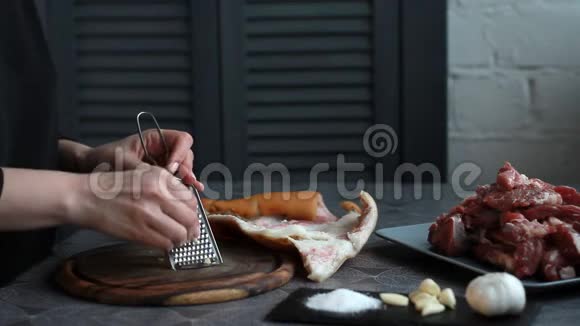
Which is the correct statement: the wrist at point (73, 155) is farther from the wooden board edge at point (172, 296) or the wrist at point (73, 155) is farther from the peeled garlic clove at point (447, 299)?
the peeled garlic clove at point (447, 299)

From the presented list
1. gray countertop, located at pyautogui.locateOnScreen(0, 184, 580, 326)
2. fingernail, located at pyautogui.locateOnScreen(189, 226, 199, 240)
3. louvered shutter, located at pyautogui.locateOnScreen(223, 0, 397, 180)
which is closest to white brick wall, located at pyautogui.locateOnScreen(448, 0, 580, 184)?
louvered shutter, located at pyautogui.locateOnScreen(223, 0, 397, 180)

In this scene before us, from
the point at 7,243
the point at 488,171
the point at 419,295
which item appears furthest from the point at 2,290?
the point at 488,171

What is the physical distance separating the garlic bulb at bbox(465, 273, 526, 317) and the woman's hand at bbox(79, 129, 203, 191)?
19.5 inches

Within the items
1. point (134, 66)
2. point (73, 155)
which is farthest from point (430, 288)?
point (134, 66)

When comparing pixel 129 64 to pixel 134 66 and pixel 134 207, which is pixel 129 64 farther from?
pixel 134 207

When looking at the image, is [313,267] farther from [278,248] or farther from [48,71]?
[48,71]

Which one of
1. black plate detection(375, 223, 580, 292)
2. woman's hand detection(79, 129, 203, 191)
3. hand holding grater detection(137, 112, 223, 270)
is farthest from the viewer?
woman's hand detection(79, 129, 203, 191)

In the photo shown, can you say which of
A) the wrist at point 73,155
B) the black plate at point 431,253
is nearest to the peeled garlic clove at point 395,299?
the black plate at point 431,253

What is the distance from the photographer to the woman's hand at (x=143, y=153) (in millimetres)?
1301

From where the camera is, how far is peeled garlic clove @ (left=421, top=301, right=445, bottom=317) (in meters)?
0.95

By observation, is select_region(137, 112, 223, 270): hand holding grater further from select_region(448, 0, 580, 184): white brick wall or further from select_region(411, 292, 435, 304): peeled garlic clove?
select_region(448, 0, 580, 184): white brick wall

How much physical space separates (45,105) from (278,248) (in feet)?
1.48

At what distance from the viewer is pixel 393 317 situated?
0.94 metres

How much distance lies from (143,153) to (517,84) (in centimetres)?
132
